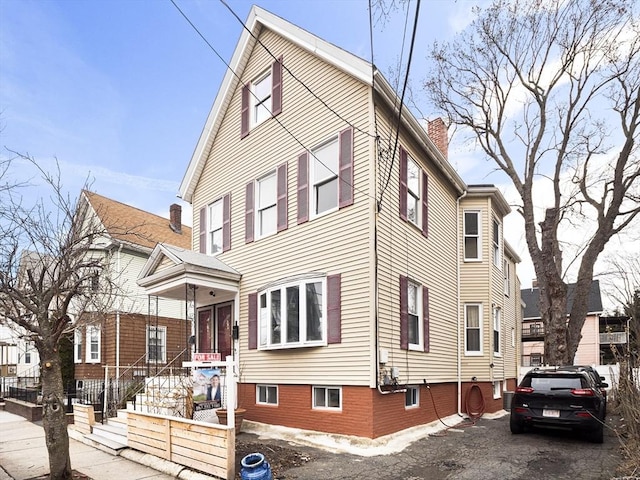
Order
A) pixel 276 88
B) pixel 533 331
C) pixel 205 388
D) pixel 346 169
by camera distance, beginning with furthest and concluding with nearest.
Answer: pixel 533 331, pixel 276 88, pixel 346 169, pixel 205 388

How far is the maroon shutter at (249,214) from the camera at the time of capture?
43.7ft

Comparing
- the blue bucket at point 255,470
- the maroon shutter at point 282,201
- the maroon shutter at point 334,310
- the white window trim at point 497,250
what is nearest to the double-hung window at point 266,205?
the maroon shutter at point 282,201

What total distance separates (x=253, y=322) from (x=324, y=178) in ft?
13.7

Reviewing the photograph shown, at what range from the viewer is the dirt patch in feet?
25.8

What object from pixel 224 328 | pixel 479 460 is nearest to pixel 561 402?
pixel 479 460

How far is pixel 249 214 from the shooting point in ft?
44.1

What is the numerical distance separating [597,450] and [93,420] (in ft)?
35.9

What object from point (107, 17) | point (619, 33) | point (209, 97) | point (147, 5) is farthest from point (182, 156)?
point (619, 33)

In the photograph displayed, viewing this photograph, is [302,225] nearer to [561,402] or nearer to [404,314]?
[404,314]

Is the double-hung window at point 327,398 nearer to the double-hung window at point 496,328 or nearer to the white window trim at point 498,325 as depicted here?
the double-hung window at point 496,328

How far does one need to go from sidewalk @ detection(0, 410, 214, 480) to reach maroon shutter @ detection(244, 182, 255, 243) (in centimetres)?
600

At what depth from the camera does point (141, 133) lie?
55.2ft

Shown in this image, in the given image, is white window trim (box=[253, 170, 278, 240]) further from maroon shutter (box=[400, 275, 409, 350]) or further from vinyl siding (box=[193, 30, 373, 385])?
maroon shutter (box=[400, 275, 409, 350])

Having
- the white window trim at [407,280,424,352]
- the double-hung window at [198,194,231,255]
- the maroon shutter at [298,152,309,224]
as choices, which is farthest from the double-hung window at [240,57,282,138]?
the white window trim at [407,280,424,352]
